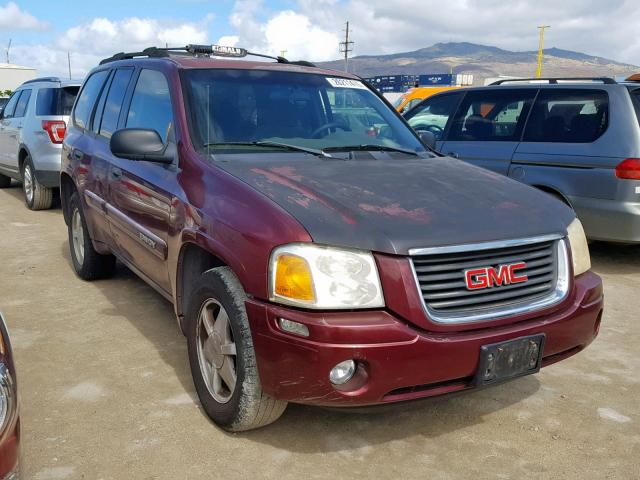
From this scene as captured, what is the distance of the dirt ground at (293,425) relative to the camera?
2709 millimetres

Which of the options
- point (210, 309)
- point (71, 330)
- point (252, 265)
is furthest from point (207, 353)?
point (71, 330)

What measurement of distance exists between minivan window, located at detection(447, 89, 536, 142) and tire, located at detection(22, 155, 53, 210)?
537cm

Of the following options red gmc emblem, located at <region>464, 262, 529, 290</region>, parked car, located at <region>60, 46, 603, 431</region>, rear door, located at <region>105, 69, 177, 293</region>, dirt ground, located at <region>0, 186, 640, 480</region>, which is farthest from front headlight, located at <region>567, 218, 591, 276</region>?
rear door, located at <region>105, 69, 177, 293</region>

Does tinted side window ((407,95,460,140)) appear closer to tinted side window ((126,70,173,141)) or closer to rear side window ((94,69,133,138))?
rear side window ((94,69,133,138))

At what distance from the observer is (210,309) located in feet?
9.77

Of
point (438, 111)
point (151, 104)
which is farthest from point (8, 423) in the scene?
point (438, 111)

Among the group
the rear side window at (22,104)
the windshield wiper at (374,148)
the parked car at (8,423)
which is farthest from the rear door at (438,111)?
the parked car at (8,423)

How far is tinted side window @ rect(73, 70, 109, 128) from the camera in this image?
5.04 meters

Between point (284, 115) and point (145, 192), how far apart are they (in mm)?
914

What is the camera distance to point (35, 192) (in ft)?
28.3

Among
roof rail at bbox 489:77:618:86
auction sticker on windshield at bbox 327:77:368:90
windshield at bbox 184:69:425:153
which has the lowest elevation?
windshield at bbox 184:69:425:153

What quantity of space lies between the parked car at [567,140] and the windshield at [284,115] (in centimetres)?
251

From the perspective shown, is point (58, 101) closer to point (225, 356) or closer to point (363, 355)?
point (225, 356)

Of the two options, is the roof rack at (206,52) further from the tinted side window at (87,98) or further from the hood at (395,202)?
the hood at (395,202)
